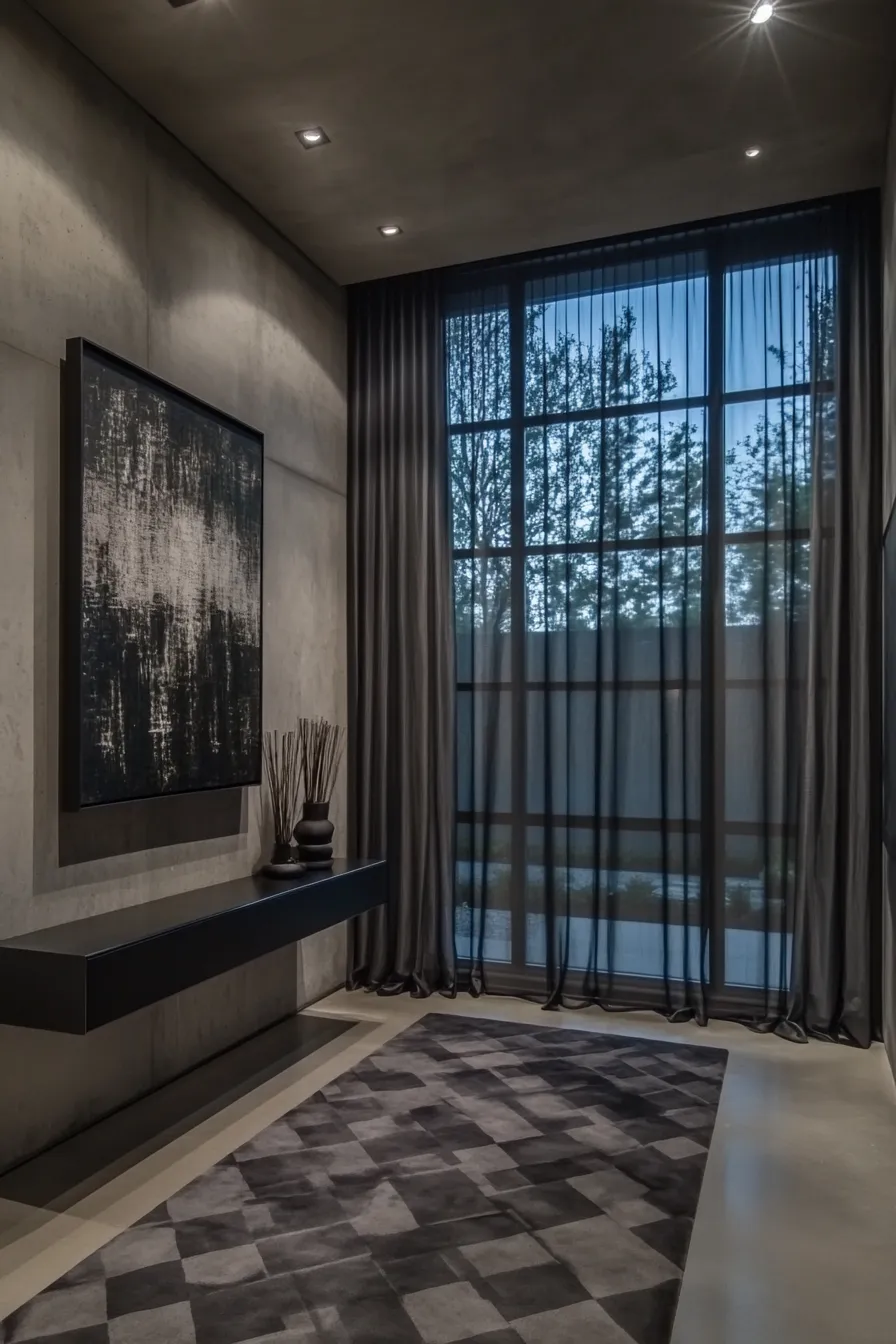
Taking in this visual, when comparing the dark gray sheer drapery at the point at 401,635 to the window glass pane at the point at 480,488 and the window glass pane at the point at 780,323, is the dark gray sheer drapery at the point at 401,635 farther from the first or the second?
the window glass pane at the point at 780,323

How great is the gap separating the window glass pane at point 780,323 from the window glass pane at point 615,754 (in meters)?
1.47

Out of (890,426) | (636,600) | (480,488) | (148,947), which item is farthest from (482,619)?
(148,947)

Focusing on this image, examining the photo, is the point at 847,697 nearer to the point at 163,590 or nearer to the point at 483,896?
the point at 483,896

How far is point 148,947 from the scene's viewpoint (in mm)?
2775

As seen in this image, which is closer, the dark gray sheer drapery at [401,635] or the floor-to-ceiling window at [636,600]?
the floor-to-ceiling window at [636,600]

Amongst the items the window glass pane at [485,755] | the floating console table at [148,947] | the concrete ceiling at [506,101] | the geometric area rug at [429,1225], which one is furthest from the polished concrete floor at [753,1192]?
the concrete ceiling at [506,101]

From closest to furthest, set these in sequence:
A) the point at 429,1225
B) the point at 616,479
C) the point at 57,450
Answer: the point at 429,1225
the point at 57,450
the point at 616,479

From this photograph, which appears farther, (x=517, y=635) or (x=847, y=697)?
(x=517, y=635)

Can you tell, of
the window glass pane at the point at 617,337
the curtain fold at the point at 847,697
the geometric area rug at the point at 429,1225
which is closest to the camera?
the geometric area rug at the point at 429,1225

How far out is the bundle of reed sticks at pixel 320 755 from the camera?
14.3ft

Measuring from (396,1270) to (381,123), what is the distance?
3661 mm

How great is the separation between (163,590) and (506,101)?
6.92 feet

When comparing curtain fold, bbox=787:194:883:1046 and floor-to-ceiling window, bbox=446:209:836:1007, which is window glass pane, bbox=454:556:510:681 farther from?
curtain fold, bbox=787:194:883:1046

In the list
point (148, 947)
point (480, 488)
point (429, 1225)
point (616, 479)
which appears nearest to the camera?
point (429, 1225)
